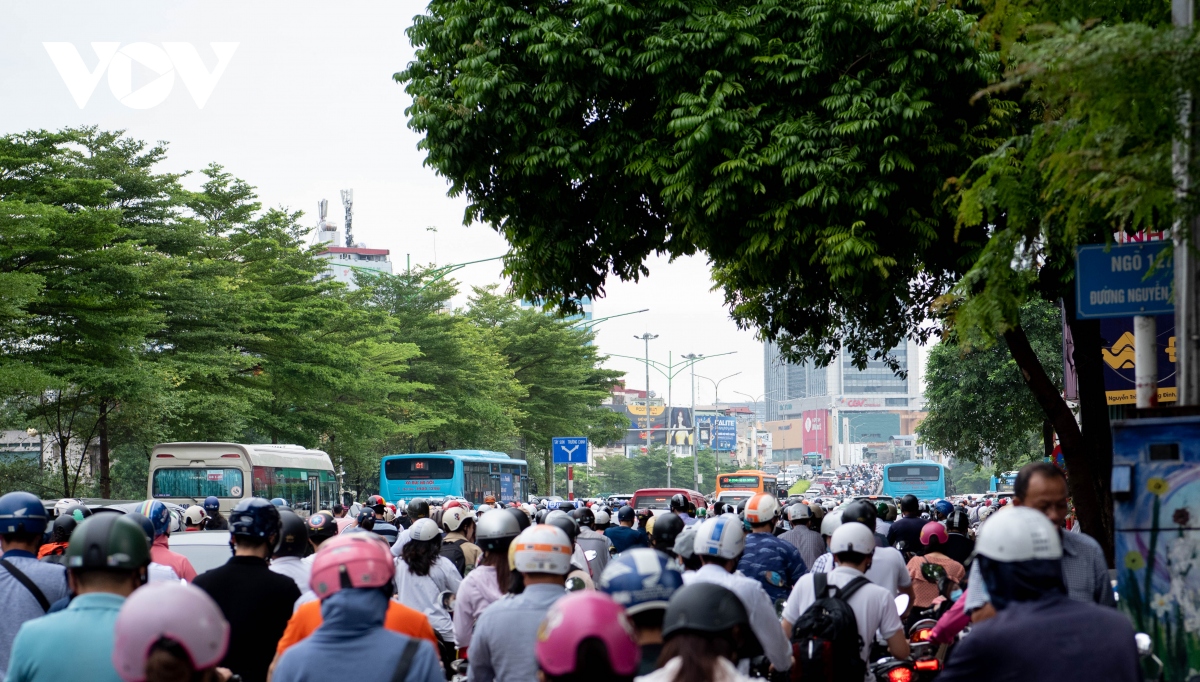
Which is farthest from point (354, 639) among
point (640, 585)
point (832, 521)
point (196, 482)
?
point (196, 482)

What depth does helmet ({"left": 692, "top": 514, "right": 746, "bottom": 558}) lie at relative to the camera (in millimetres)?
6102

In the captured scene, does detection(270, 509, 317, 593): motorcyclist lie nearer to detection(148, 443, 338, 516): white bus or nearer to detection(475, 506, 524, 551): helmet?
detection(475, 506, 524, 551): helmet

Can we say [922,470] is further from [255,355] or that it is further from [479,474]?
[255,355]

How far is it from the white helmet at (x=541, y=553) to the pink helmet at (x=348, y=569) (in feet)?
3.31

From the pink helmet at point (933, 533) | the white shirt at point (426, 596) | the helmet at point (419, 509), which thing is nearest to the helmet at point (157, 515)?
the white shirt at point (426, 596)

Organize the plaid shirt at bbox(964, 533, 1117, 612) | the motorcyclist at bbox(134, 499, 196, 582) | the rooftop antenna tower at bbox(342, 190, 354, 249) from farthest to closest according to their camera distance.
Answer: the rooftop antenna tower at bbox(342, 190, 354, 249) < the motorcyclist at bbox(134, 499, 196, 582) < the plaid shirt at bbox(964, 533, 1117, 612)

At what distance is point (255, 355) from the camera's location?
39969mm

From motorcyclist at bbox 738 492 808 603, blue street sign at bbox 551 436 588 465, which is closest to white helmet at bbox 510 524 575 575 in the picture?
motorcyclist at bbox 738 492 808 603

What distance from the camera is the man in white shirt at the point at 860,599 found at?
21.1ft

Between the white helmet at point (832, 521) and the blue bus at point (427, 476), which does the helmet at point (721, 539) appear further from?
the blue bus at point (427, 476)

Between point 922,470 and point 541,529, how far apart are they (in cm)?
4915

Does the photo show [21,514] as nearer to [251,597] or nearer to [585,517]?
[251,597]

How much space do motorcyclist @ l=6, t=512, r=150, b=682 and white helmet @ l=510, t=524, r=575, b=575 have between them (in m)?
1.54

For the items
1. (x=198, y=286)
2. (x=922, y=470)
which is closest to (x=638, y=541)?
(x=198, y=286)
